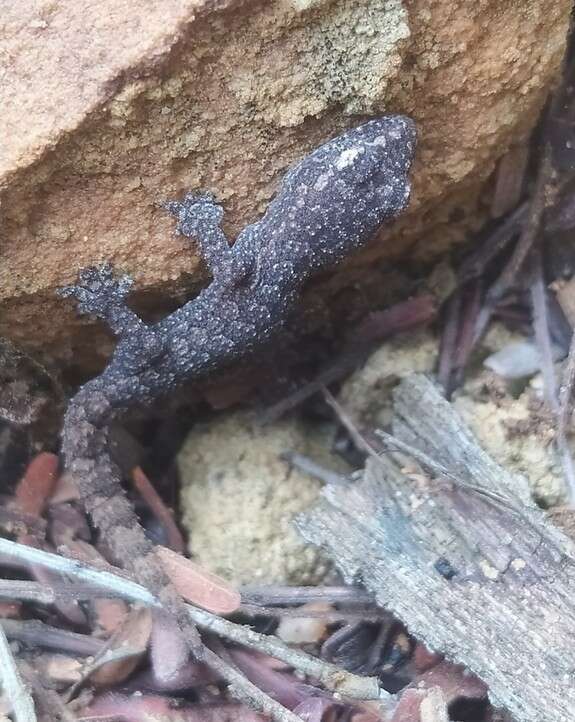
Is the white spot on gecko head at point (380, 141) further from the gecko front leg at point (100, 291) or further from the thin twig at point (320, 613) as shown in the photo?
the thin twig at point (320, 613)

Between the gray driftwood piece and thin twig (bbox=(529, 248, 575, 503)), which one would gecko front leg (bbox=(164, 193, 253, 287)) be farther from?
thin twig (bbox=(529, 248, 575, 503))

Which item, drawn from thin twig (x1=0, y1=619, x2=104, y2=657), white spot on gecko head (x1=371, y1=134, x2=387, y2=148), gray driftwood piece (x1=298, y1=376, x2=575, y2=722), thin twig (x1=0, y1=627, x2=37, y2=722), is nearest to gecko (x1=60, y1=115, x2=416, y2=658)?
white spot on gecko head (x1=371, y1=134, x2=387, y2=148)

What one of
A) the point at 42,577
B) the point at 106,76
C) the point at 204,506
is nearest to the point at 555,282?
the point at 204,506

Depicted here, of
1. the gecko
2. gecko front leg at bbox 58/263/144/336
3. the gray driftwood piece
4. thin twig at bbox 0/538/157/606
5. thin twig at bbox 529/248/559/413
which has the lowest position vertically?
the gray driftwood piece

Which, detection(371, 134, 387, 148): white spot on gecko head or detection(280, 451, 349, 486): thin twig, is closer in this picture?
detection(371, 134, 387, 148): white spot on gecko head

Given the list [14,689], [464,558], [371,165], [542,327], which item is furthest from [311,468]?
[14,689]

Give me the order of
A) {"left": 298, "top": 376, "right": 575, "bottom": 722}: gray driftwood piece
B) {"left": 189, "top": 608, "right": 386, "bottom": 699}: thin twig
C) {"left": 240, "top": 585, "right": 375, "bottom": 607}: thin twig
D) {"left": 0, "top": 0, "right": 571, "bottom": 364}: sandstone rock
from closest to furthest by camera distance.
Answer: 1. {"left": 0, "top": 0, "right": 571, "bottom": 364}: sandstone rock
2. {"left": 298, "top": 376, "right": 575, "bottom": 722}: gray driftwood piece
3. {"left": 189, "top": 608, "right": 386, "bottom": 699}: thin twig
4. {"left": 240, "top": 585, "right": 375, "bottom": 607}: thin twig

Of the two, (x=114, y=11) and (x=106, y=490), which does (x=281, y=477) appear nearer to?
(x=106, y=490)
